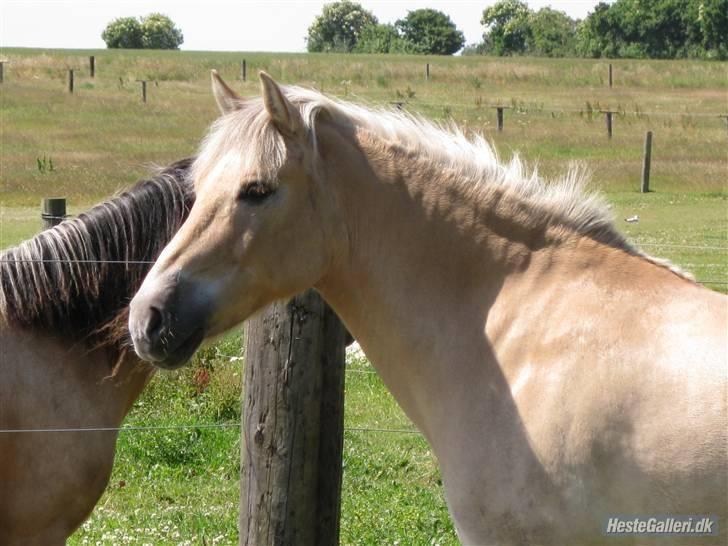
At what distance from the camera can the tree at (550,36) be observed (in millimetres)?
82469

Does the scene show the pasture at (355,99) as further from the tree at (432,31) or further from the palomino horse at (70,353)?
the tree at (432,31)

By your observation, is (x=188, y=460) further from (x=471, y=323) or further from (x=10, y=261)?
(x=471, y=323)

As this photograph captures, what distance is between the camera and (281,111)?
282cm

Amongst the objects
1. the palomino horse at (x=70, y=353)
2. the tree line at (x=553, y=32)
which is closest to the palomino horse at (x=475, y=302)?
the palomino horse at (x=70, y=353)

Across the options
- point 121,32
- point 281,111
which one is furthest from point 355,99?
point 121,32

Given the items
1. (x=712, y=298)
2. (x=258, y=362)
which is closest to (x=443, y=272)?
(x=712, y=298)

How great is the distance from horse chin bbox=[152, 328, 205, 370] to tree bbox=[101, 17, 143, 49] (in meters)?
105

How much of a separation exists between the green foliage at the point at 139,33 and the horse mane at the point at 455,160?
105m

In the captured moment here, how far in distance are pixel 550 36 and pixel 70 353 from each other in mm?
87185

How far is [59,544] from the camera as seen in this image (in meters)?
3.57

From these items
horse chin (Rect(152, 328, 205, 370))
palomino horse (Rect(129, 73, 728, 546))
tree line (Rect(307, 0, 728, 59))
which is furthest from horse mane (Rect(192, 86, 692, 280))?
tree line (Rect(307, 0, 728, 59))

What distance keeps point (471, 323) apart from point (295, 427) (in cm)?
108

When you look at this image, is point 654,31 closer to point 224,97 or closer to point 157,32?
point 157,32

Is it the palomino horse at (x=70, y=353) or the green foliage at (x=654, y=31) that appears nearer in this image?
the palomino horse at (x=70, y=353)
